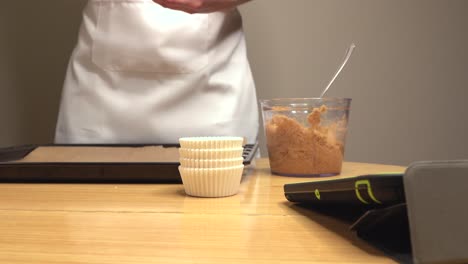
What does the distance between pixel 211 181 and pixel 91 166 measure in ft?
0.75

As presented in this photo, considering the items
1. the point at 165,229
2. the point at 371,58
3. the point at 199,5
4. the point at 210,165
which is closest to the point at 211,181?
the point at 210,165

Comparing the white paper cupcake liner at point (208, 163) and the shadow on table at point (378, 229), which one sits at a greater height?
the shadow on table at point (378, 229)

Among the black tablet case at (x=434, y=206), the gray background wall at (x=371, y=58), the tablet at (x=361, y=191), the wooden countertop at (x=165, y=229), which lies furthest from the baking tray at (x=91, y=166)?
the gray background wall at (x=371, y=58)

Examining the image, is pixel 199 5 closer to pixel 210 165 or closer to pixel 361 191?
pixel 210 165

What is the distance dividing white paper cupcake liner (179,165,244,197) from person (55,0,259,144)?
53 centimetres

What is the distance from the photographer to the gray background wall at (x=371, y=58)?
154 centimetres

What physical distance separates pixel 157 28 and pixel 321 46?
55 cm

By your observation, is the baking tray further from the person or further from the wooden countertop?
the person

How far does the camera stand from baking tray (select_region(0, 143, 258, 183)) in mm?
792

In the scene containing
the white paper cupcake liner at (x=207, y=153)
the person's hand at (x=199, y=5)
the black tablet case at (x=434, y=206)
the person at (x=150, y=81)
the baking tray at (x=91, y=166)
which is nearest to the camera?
the black tablet case at (x=434, y=206)

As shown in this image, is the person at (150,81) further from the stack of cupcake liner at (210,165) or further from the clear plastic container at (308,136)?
the stack of cupcake liner at (210,165)

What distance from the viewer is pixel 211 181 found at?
26.5 inches

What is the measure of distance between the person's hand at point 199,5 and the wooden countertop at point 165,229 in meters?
0.49

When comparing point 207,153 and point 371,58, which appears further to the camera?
point 371,58
